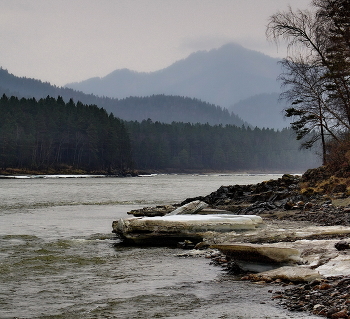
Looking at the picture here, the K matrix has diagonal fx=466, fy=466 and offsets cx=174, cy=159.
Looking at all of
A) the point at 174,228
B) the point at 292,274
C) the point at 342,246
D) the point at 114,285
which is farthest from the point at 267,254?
the point at 174,228

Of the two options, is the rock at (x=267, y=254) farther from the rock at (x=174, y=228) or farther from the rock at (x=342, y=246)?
the rock at (x=174, y=228)

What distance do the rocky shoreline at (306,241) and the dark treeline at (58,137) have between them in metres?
88.5

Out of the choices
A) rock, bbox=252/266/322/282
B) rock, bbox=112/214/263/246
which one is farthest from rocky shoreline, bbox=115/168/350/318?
rock, bbox=112/214/263/246

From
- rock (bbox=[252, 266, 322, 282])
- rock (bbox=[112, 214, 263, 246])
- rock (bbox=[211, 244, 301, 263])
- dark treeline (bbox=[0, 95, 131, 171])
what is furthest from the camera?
dark treeline (bbox=[0, 95, 131, 171])

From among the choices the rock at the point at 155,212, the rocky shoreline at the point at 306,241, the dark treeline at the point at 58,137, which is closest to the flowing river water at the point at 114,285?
the rocky shoreline at the point at 306,241

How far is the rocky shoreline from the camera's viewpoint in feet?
24.4

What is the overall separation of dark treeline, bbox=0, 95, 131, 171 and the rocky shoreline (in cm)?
8851

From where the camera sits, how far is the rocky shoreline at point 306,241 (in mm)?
7449

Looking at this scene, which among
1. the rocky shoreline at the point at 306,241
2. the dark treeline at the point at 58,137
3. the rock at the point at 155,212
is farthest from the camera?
the dark treeline at the point at 58,137

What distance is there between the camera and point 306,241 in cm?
1205

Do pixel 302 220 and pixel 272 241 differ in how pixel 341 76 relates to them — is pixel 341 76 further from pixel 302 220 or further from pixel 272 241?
pixel 272 241

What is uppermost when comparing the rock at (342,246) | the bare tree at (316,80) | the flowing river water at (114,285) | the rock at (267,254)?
the bare tree at (316,80)

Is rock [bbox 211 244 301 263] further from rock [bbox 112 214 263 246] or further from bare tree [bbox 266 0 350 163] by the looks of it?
bare tree [bbox 266 0 350 163]

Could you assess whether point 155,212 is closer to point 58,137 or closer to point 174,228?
point 174,228
